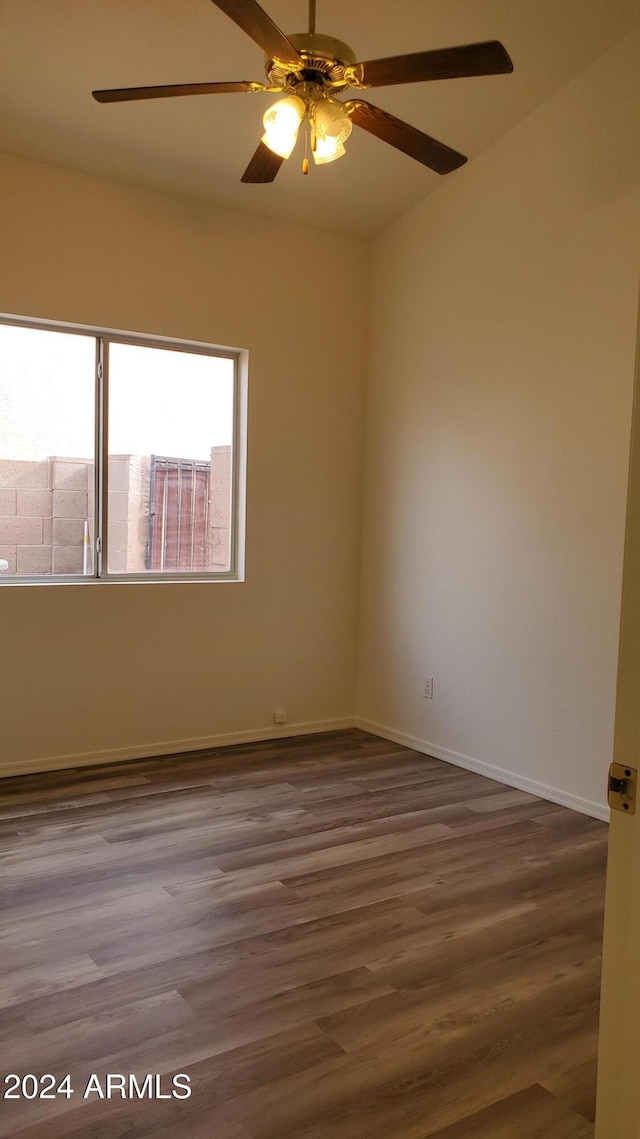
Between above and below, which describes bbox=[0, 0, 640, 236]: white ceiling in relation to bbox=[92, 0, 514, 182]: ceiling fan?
above

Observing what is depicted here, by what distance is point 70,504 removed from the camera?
166 inches

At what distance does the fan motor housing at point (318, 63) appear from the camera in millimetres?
2324

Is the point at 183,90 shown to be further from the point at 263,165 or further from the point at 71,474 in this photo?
the point at 71,474

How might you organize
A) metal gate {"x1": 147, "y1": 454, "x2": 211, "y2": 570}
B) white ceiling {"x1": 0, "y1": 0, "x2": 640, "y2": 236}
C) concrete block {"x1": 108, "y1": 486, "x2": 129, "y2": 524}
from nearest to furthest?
white ceiling {"x1": 0, "y1": 0, "x2": 640, "y2": 236}
concrete block {"x1": 108, "y1": 486, "x2": 129, "y2": 524}
metal gate {"x1": 147, "y1": 454, "x2": 211, "y2": 570}

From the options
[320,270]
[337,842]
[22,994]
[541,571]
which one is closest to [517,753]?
[541,571]

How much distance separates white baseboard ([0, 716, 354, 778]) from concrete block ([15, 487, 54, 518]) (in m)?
1.25

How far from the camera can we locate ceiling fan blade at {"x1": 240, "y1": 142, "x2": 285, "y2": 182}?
9.44 feet

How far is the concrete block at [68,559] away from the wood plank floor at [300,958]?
1088mm

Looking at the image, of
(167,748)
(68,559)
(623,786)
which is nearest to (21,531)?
(68,559)

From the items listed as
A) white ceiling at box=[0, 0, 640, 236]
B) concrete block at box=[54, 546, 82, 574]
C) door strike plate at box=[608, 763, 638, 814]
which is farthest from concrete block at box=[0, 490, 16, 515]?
door strike plate at box=[608, 763, 638, 814]

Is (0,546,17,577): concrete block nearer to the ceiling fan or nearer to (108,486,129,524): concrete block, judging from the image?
(108,486,129,524): concrete block

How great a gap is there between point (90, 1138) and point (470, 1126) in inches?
32.2

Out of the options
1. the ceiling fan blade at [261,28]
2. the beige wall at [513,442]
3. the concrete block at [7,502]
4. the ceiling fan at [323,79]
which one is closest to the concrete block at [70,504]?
the concrete block at [7,502]

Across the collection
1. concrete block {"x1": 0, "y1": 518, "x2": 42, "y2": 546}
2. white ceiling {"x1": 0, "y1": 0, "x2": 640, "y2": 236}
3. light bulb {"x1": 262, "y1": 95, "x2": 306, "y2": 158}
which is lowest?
concrete block {"x1": 0, "y1": 518, "x2": 42, "y2": 546}
